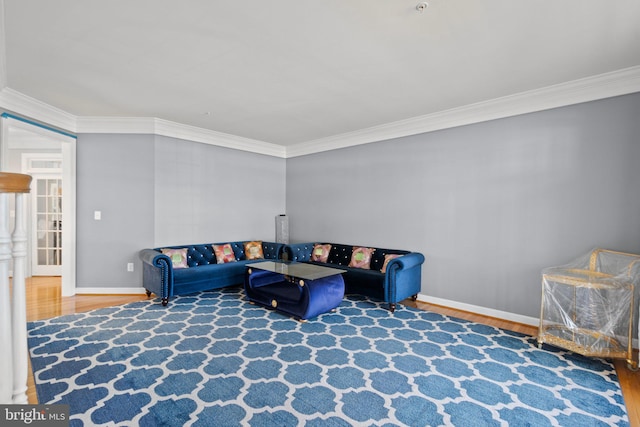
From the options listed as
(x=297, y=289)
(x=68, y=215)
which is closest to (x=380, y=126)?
(x=297, y=289)

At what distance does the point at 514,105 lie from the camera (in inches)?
152

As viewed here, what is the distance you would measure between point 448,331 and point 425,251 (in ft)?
4.55

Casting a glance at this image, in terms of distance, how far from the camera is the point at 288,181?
272 inches

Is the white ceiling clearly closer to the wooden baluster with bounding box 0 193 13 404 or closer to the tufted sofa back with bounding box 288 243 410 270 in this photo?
the wooden baluster with bounding box 0 193 13 404

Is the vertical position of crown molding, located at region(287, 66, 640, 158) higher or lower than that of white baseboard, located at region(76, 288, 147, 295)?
higher

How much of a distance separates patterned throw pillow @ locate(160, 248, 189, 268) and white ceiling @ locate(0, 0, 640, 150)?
7.03 ft

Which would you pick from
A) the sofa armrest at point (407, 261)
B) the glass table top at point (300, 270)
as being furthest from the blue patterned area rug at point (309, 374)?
the sofa armrest at point (407, 261)

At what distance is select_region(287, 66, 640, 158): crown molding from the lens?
3240 millimetres

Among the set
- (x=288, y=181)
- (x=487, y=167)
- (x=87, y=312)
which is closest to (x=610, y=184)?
(x=487, y=167)

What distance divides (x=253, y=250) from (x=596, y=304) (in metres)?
4.85

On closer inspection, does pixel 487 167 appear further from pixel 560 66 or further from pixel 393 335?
pixel 393 335

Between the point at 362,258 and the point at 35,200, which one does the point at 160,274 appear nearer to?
the point at 362,258

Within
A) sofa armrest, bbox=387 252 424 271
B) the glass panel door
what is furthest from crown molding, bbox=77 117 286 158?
sofa armrest, bbox=387 252 424 271

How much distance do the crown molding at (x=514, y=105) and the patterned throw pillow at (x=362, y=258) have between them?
187cm
